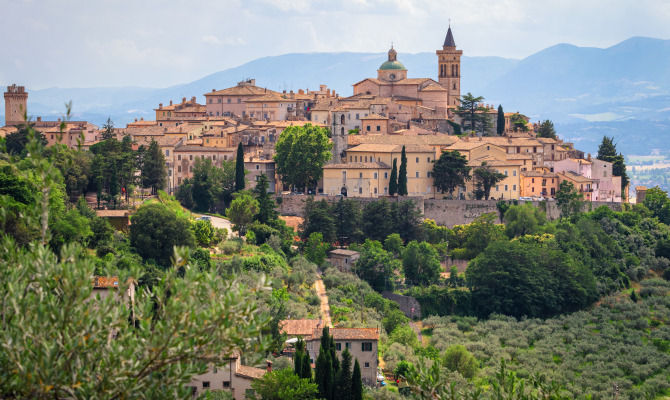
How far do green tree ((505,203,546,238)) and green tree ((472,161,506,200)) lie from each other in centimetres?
219

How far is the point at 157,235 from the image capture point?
1734 inches

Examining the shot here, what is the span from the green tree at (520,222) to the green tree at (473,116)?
575 inches

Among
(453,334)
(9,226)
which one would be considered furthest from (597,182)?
(9,226)

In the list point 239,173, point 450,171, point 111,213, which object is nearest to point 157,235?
point 111,213

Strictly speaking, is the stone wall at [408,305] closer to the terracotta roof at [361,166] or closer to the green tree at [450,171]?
the green tree at [450,171]

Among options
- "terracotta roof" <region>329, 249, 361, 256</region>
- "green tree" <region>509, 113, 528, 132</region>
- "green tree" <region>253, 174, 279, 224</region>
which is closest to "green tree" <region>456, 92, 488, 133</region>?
"green tree" <region>509, 113, 528, 132</region>

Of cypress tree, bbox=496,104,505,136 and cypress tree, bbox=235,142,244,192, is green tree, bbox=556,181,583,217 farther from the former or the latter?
cypress tree, bbox=235,142,244,192

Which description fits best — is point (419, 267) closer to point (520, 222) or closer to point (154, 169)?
point (520, 222)

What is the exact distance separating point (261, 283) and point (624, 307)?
136 ft

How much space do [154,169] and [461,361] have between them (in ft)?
78.4

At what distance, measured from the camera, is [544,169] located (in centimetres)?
6694

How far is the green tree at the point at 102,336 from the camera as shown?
1564 centimetres

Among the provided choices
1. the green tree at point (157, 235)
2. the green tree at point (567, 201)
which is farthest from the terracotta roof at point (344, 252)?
the green tree at point (567, 201)

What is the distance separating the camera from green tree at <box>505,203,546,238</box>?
59.2m
